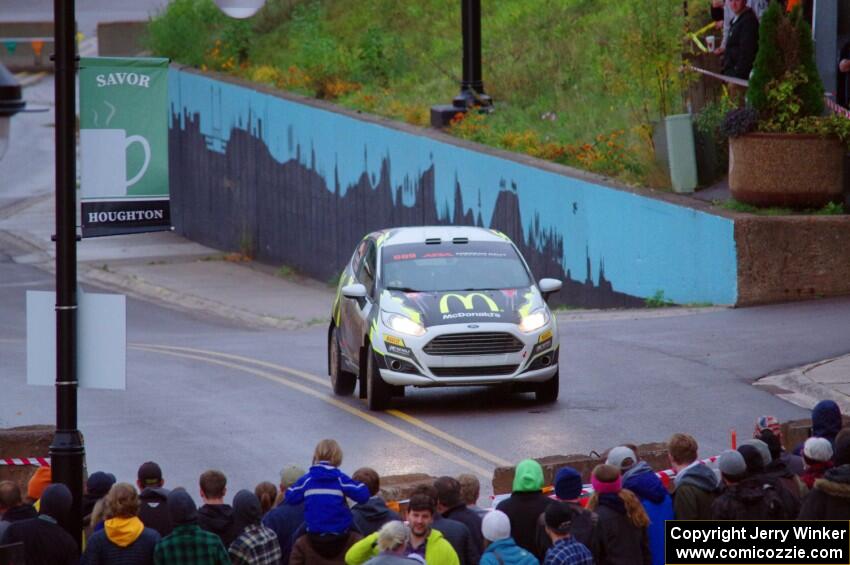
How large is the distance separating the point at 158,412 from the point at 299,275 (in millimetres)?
18973

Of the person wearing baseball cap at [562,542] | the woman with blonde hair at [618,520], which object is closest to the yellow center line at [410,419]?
the woman with blonde hair at [618,520]

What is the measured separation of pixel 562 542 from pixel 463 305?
904 cm

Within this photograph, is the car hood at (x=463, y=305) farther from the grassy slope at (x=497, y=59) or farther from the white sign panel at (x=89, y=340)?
the grassy slope at (x=497, y=59)

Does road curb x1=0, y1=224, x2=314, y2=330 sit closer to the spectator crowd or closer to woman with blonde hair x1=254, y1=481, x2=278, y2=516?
woman with blonde hair x1=254, y1=481, x2=278, y2=516

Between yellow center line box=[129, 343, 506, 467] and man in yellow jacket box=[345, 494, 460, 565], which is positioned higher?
man in yellow jacket box=[345, 494, 460, 565]

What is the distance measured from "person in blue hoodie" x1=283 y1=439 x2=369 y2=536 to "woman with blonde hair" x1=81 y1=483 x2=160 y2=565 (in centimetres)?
90

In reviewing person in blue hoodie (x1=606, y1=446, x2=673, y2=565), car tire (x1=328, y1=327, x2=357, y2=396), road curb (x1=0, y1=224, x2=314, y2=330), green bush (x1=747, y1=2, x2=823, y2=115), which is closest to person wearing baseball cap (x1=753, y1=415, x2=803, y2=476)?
person in blue hoodie (x1=606, y1=446, x2=673, y2=565)

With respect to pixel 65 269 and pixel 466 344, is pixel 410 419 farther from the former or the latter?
pixel 65 269

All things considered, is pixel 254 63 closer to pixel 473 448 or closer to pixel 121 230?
pixel 473 448

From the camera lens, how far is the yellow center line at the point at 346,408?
50.5ft

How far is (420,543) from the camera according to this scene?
9.09m

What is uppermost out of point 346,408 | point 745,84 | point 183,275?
point 745,84

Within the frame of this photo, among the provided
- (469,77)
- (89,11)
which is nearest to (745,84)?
(469,77)

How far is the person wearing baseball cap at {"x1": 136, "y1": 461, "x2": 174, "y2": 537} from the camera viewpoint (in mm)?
10055
